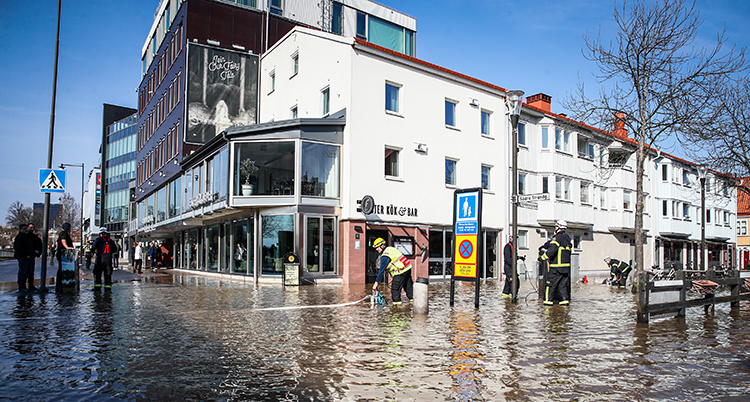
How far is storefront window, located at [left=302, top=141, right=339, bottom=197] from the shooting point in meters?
22.6

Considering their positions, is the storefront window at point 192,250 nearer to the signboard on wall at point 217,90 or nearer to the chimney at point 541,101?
the signboard on wall at point 217,90

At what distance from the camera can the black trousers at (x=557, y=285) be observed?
529 inches

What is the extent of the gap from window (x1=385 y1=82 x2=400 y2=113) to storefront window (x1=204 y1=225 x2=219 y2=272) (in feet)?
34.9

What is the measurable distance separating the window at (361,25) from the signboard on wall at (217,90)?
42.8ft

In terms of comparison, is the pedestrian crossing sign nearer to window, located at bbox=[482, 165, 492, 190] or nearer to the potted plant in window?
the potted plant in window

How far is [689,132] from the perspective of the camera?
63.5 ft

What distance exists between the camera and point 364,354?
7.34 metres

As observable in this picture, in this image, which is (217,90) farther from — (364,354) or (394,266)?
(364,354)

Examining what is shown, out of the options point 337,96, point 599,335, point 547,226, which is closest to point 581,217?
point 547,226

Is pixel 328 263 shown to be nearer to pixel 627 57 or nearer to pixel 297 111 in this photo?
pixel 297 111

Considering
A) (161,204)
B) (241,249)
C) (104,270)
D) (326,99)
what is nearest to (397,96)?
(326,99)

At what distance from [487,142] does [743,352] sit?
21193 mm

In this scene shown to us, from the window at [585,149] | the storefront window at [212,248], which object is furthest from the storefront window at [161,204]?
the window at [585,149]

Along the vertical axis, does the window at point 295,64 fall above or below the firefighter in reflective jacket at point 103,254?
above
